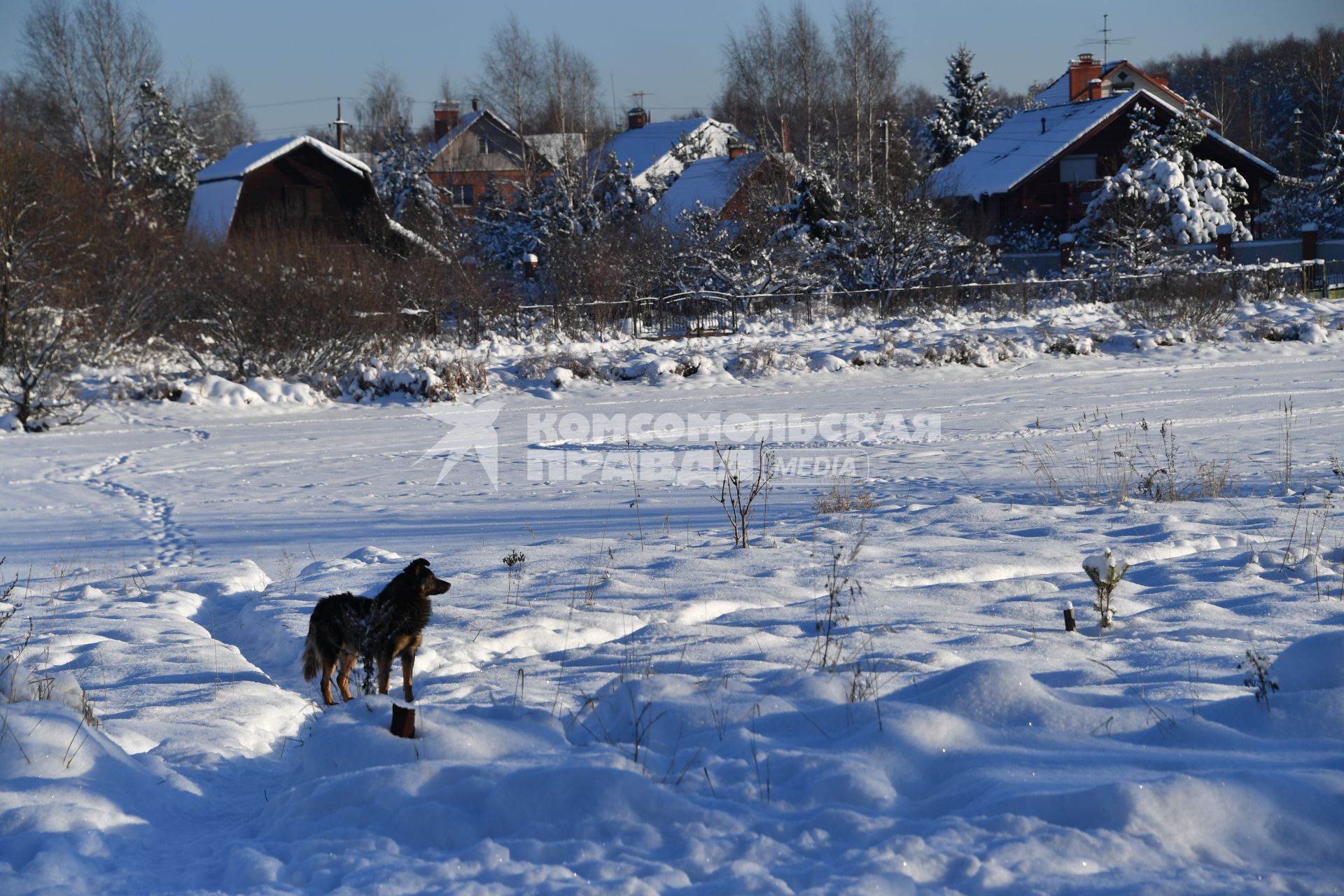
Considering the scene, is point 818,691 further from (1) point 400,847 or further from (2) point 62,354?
(2) point 62,354

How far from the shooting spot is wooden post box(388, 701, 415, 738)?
358 cm

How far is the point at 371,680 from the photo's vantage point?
4488 mm

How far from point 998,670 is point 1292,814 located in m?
1.05

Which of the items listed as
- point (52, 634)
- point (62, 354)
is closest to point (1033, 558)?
point (52, 634)

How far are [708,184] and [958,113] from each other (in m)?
14.8

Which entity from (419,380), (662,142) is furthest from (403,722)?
(662,142)

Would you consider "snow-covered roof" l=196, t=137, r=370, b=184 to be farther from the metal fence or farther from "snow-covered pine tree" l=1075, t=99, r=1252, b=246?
"snow-covered pine tree" l=1075, t=99, r=1252, b=246

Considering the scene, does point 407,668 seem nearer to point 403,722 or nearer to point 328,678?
point 328,678

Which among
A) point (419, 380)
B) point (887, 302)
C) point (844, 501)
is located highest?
point (887, 302)

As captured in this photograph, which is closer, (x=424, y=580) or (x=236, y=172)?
(x=424, y=580)

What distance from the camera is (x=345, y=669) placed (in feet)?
14.9

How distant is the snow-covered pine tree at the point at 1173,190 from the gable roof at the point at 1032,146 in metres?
5.26

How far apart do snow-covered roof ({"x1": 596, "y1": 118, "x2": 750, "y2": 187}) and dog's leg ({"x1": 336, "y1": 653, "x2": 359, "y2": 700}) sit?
185ft

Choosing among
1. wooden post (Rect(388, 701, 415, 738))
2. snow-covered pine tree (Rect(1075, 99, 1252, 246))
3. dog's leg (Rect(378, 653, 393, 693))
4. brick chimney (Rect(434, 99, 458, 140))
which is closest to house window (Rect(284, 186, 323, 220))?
snow-covered pine tree (Rect(1075, 99, 1252, 246))
